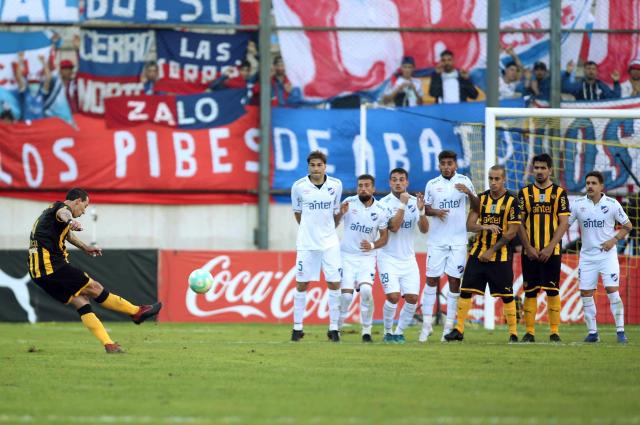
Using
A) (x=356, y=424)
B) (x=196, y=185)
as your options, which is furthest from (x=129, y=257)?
(x=356, y=424)

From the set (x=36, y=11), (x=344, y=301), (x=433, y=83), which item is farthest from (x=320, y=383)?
(x=36, y=11)

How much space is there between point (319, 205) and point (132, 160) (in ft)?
46.8

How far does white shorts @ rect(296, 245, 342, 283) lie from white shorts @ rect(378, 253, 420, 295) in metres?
0.65

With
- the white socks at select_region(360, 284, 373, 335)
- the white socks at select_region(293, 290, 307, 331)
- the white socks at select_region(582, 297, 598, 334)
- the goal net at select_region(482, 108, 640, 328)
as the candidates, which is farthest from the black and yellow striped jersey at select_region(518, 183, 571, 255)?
the goal net at select_region(482, 108, 640, 328)

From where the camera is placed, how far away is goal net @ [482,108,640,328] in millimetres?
24062

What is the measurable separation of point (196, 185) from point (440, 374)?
1948 cm

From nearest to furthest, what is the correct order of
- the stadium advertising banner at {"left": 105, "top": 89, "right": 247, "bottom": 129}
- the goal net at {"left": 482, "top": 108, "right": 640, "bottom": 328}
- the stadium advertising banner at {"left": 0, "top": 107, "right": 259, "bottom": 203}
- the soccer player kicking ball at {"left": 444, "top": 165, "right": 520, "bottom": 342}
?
the soccer player kicking ball at {"left": 444, "top": 165, "right": 520, "bottom": 342}
the goal net at {"left": 482, "top": 108, "right": 640, "bottom": 328}
the stadium advertising banner at {"left": 0, "top": 107, "right": 259, "bottom": 203}
the stadium advertising banner at {"left": 105, "top": 89, "right": 247, "bottom": 129}

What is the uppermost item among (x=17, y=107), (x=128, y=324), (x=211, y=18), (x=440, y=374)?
(x=211, y=18)

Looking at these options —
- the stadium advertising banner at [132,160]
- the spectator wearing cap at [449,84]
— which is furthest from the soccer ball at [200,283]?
the spectator wearing cap at [449,84]

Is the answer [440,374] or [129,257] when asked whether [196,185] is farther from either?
[440,374]

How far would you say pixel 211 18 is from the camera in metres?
30.3

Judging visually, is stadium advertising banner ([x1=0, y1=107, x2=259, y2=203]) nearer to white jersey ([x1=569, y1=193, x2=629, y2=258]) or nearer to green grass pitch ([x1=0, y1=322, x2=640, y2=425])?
green grass pitch ([x1=0, y1=322, x2=640, y2=425])

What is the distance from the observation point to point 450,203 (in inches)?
655

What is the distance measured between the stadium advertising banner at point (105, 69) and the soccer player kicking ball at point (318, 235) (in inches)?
564
